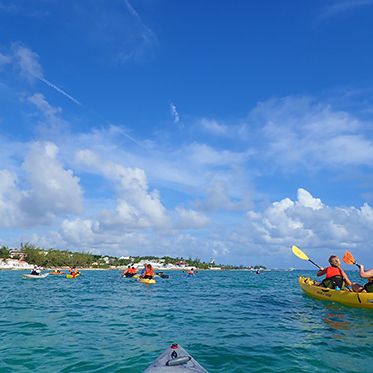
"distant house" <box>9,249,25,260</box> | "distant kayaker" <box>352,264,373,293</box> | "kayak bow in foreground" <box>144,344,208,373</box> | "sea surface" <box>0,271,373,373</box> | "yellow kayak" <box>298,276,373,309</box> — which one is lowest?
"sea surface" <box>0,271,373,373</box>

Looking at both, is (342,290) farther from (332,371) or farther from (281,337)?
(332,371)

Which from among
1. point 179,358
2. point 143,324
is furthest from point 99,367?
point 143,324

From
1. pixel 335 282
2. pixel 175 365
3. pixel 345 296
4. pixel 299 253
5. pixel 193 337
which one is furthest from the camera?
pixel 299 253

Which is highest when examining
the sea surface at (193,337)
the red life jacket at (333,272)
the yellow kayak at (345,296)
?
the red life jacket at (333,272)

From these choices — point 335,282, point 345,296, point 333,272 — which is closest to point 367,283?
point 345,296

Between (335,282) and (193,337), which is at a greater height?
(335,282)

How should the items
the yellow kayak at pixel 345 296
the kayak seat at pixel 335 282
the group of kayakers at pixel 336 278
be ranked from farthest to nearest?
the kayak seat at pixel 335 282 < the group of kayakers at pixel 336 278 < the yellow kayak at pixel 345 296

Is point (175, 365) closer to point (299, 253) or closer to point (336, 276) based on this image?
point (336, 276)

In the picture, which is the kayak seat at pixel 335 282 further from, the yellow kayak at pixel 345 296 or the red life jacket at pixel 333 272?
the yellow kayak at pixel 345 296

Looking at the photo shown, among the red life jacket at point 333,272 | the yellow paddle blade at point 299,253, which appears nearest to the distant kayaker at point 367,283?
the red life jacket at point 333,272

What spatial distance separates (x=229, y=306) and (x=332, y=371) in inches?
436

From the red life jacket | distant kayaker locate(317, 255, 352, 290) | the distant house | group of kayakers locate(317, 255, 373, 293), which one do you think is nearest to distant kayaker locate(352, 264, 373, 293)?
group of kayakers locate(317, 255, 373, 293)

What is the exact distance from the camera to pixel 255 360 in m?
8.76

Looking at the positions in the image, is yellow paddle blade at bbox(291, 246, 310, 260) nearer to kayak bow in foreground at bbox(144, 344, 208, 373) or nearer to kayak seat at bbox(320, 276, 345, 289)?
kayak seat at bbox(320, 276, 345, 289)
